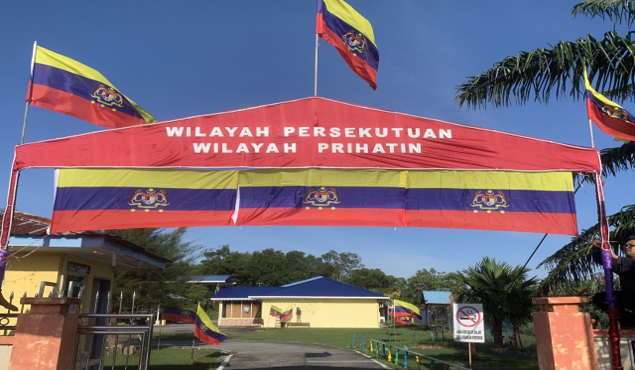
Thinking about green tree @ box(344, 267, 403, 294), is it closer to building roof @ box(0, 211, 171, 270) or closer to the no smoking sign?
the no smoking sign

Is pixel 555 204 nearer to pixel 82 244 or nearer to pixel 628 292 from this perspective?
pixel 628 292

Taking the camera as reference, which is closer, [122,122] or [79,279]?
[122,122]

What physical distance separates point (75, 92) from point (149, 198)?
8.76 ft

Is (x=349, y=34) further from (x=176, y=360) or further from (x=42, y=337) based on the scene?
(x=176, y=360)

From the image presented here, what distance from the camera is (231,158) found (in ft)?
22.9

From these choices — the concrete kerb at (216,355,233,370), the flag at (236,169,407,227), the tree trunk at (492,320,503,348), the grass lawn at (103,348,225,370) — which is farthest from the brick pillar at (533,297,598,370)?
the tree trunk at (492,320,503,348)

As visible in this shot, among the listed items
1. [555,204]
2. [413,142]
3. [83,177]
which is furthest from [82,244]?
[555,204]

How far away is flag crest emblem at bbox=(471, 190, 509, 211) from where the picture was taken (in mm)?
6988

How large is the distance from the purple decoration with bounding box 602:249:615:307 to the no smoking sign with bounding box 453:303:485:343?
15.7ft

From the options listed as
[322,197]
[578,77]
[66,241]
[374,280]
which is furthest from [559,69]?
[374,280]

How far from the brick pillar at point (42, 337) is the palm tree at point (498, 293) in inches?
553

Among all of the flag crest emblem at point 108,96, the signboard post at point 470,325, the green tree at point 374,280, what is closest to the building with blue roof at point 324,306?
the signboard post at point 470,325

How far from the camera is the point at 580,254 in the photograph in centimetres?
955

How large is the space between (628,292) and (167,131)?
678cm
